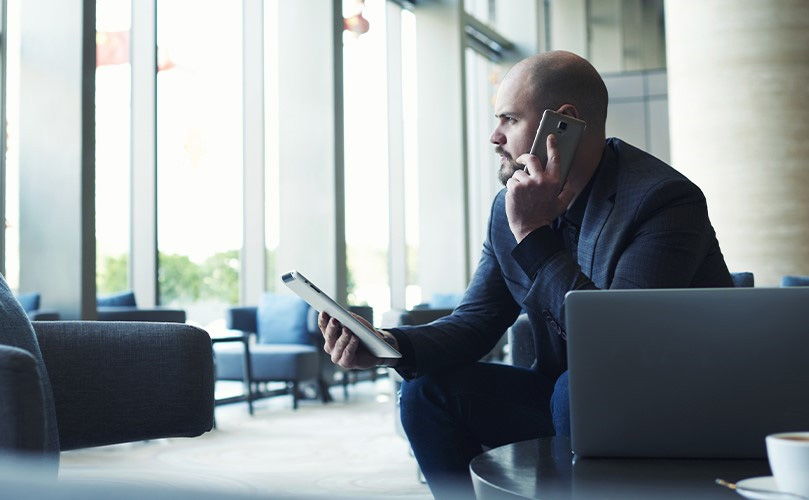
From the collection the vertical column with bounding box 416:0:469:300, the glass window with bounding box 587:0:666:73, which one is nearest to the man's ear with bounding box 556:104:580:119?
the vertical column with bounding box 416:0:469:300

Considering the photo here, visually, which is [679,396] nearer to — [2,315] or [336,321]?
[336,321]

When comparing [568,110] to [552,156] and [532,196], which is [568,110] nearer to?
[552,156]

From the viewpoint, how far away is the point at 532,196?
1653 millimetres

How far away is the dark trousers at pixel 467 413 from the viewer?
1.79 metres

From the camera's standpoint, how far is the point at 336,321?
171 cm

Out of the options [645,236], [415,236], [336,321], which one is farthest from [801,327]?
[415,236]

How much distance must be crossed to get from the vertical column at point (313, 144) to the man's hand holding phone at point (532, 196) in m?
5.47

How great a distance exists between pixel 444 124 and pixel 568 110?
7.14m

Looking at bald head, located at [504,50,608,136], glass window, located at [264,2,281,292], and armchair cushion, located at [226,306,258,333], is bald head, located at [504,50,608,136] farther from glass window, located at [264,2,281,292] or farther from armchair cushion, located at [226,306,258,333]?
glass window, located at [264,2,281,292]

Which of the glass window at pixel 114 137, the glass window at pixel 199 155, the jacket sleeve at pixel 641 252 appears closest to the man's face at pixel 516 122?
the jacket sleeve at pixel 641 252

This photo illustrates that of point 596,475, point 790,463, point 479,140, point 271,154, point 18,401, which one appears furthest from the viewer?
point 479,140

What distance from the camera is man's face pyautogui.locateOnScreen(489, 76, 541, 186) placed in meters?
1.94

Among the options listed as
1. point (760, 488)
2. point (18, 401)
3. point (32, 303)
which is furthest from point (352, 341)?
point (32, 303)

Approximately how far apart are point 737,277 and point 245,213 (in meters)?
4.61
